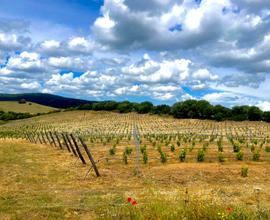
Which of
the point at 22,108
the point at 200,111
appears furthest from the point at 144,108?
the point at 22,108

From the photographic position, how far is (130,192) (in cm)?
1113

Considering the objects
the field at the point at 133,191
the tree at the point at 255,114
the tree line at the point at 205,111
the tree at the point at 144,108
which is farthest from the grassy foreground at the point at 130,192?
the tree at the point at 144,108

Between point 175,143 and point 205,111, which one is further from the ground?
point 205,111

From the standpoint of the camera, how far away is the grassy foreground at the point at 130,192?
23.7 feet

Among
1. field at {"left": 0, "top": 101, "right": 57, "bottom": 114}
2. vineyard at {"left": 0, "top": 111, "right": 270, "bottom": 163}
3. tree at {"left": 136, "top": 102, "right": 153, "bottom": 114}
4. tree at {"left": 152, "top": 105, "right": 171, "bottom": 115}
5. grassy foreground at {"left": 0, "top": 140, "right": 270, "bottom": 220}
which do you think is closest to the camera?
grassy foreground at {"left": 0, "top": 140, "right": 270, "bottom": 220}

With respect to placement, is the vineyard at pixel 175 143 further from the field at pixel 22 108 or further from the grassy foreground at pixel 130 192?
the field at pixel 22 108

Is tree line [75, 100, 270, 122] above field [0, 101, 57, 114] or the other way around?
above

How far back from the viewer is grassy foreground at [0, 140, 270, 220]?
285 inches

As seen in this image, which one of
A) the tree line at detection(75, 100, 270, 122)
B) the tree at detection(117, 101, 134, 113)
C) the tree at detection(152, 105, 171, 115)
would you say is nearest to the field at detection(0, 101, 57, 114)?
the tree at detection(117, 101, 134, 113)

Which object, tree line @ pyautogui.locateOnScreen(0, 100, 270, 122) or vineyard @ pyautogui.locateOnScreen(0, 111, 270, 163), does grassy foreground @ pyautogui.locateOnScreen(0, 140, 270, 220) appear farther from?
tree line @ pyautogui.locateOnScreen(0, 100, 270, 122)

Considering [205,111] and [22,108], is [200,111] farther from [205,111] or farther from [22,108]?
[22,108]

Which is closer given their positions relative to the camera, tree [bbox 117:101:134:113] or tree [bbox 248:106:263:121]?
tree [bbox 248:106:263:121]

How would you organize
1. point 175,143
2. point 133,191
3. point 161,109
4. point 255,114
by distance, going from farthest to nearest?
point 161,109, point 255,114, point 175,143, point 133,191

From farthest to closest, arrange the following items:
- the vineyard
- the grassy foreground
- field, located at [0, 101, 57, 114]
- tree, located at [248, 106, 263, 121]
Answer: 1. field, located at [0, 101, 57, 114]
2. tree, located at [248, 106, 263, 121]
3. the vineyard
4. the grassy foreground
